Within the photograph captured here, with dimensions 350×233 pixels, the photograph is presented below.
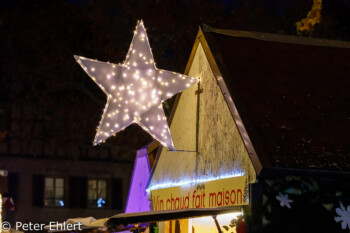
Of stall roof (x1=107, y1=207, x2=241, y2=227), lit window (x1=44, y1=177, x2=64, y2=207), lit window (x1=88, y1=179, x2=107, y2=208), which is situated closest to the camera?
stall roof (x1=107, y1=207, x2=241, y2=227)

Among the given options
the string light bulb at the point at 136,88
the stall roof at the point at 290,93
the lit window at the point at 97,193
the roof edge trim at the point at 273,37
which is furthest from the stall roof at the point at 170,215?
the lit window at the point at 97,193

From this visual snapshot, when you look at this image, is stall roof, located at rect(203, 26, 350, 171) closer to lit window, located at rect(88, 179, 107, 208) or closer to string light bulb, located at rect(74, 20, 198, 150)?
string light bulb, located at rect(74, 20, 198, 150)

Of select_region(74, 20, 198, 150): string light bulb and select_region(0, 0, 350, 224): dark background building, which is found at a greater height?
select_region(0, 0, 350, 224): dark background building

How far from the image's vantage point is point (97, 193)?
34.2 metres

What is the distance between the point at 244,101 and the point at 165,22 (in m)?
13.9

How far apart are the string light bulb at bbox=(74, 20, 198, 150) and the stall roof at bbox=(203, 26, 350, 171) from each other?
0.86m

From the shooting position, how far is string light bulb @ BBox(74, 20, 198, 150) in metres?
9.47

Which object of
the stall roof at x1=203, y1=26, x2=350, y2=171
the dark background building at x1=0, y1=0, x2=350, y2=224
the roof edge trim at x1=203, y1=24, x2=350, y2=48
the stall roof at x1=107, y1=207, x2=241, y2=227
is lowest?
the stall roof at x1=107, y1=207, x2=241, y2=227

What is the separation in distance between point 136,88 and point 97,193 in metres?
25.1

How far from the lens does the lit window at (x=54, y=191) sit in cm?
3284

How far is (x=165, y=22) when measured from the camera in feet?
72.0

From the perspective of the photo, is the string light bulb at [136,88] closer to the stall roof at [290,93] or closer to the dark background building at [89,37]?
the stall roof at [290,93]

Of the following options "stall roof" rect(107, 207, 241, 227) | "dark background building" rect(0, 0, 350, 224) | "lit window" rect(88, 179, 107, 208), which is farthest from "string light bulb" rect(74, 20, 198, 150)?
"lit window" rect(88, 179, 107, 208)

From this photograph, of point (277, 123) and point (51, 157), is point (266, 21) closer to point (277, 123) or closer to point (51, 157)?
point (51, 157)
